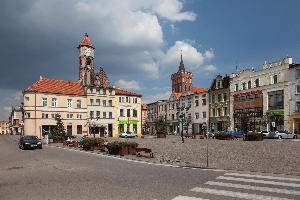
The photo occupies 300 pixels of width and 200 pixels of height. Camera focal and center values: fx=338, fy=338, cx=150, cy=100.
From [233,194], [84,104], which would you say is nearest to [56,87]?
[84,104]

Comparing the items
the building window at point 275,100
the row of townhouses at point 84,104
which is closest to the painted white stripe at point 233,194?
the building window at point 275,100

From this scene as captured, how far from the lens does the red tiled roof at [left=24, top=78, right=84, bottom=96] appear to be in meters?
68.9

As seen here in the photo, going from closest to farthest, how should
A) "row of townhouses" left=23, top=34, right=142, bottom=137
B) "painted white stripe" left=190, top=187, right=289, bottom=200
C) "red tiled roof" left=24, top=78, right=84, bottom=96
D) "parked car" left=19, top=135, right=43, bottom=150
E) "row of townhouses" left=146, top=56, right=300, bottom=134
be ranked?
"painted white stripe" left=190, top=187, right=289, bottom=200 < "parked car" left=19, top=135, right=43, bottom=150 < "row of townhouses" left=146, top=56, right=300, bottom=134 < "row of townhouses" left=23, top=34, right=142, bottom=137 < "red tiled roof" left=24, top=78, right=84, bottom=96

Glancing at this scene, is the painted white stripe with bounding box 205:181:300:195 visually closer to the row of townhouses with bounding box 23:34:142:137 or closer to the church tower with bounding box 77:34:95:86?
the row of townhouses with bounding box 23:34:142:137

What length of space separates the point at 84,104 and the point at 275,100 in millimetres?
39535

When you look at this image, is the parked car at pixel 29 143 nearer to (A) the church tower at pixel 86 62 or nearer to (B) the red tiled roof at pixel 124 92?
(A) the church tower at pixel 86 62

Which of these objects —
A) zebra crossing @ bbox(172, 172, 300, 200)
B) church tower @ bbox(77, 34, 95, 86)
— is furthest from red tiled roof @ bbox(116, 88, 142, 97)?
zebra crossing @ bbox(172, 172, 300, 200)

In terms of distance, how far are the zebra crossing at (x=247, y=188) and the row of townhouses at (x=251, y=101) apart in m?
29.3

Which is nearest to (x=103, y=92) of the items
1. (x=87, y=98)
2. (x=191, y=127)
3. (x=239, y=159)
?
(x=87, y=98)

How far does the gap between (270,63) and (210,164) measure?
4727 centimetres

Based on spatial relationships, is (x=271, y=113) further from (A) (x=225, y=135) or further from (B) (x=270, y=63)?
(A) (x=225, y=135)

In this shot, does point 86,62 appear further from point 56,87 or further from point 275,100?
point 275,100

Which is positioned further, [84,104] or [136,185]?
[84,104]

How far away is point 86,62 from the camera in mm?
80062
